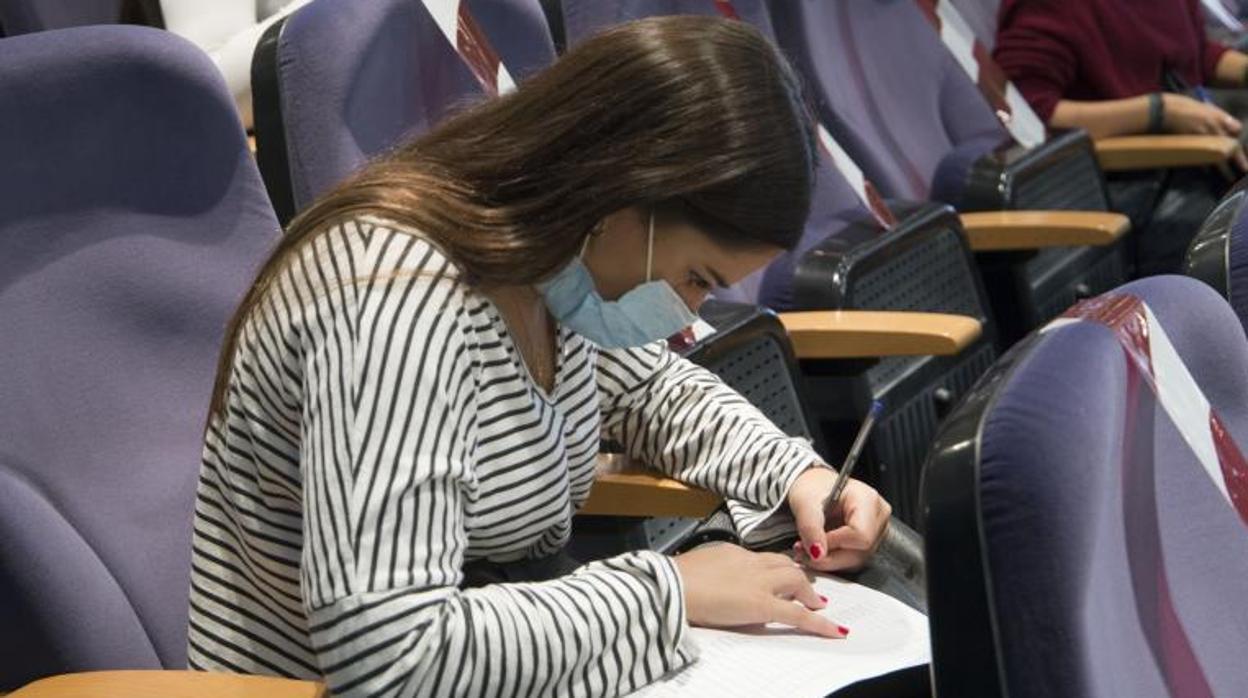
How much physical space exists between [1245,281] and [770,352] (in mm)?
533

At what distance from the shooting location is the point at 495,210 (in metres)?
0.99

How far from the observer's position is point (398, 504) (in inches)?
35.2

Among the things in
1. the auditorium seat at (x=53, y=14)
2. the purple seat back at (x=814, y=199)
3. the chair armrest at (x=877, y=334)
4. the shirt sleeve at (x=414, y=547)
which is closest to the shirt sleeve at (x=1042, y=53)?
the purple seat back at (x=814, y=199)

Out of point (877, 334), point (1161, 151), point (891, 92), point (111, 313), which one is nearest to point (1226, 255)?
point (877, 334)

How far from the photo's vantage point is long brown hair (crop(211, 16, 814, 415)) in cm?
98

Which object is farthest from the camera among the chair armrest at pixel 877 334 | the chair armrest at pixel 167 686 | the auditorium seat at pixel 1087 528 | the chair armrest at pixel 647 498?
the chair armrest at pixel 877 334

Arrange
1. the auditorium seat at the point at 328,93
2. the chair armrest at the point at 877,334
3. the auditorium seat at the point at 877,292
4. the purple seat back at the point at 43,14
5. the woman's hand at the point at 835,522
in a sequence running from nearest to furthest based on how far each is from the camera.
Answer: the woman's hand at the point at 835,522 → the auditorium seat at the point at 328,93 → the chair armrest at the point at 877,334 → the auditorium seat at the point at 877,292 → the purple seat back at the point at 43,14

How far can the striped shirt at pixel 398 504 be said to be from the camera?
89 centimetres

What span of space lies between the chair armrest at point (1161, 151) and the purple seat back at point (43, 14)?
124 cm

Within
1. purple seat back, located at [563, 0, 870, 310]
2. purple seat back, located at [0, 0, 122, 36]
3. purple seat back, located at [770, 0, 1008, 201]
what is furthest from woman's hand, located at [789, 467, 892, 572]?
purple seat back, located at [0, 0, 122, 36]

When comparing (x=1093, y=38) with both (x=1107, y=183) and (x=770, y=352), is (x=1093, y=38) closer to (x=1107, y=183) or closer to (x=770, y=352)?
(x=1107, y=183)

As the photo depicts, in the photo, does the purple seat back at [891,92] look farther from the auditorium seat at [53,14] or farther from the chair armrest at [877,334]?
the auditorium seat at [53,14]

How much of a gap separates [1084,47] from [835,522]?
1524mm

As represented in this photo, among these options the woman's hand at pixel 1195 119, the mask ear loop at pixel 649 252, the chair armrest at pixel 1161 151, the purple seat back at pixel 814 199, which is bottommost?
the chair armrest at pixel 1161 151
